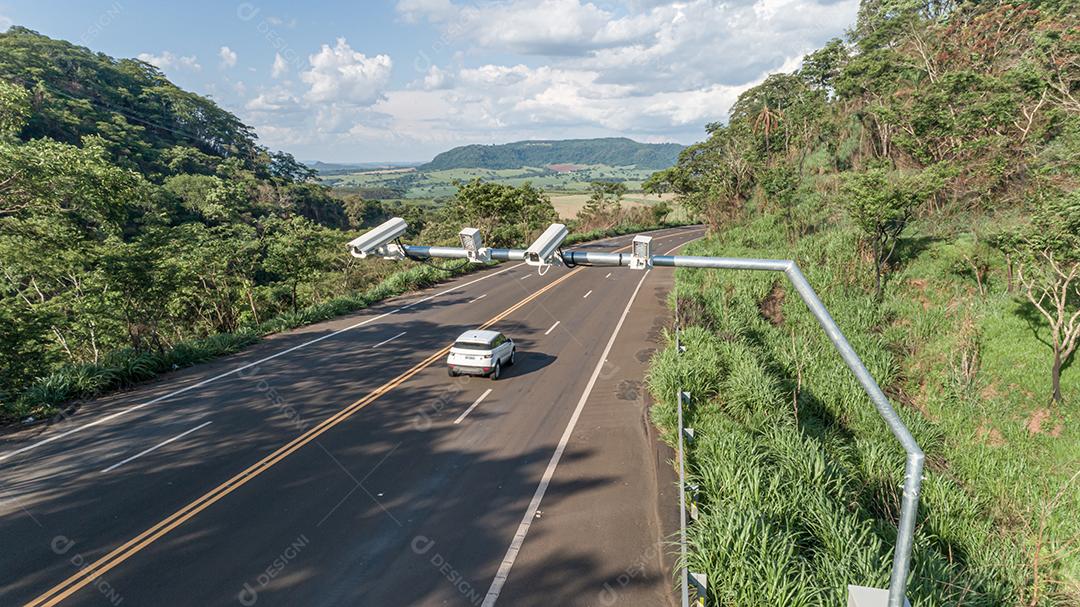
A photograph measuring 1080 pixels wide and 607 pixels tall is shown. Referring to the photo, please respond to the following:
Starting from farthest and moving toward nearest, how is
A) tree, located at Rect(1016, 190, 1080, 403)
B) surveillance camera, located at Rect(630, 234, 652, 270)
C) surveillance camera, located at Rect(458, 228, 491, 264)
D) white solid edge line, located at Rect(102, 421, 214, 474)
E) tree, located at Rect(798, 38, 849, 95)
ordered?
tree, located at Rect(798, 38, 849, 95)
tree, located at Rect(1016, 190, 1080, 403)
white solid edge line, located at Rect(102, 421, 214, 474)
surveillance camera, located at Rect(458, 228, 491, 264)
surveillance camera, located at Rect(630, 234, 652, 270)

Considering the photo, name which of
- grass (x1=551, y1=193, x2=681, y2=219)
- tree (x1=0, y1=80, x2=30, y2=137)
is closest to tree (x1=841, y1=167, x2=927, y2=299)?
tree (x1=0, y1=80, x2=30, y2=137)

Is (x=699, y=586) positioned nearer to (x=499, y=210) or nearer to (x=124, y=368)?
(x=124, y=368)

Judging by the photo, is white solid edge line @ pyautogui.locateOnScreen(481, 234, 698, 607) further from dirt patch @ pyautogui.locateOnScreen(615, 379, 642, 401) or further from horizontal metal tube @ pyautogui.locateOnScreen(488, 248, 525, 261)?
horizontal metal tube @ pyautogui.locateOnScreen(488, 248, 525, 261)

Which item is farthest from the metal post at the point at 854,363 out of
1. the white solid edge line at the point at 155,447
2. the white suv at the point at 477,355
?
the white suv at the point at 477,355

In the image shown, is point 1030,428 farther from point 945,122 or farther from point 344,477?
point 344,477

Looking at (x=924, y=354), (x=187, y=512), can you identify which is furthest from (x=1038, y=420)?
(x=187, y=512)

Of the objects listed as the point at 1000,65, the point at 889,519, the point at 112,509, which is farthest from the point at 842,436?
the point at 1000,65
